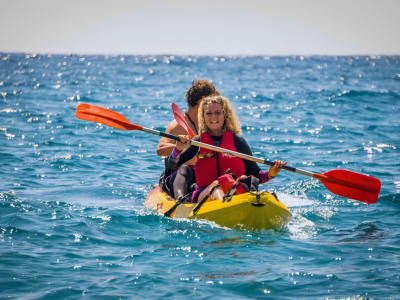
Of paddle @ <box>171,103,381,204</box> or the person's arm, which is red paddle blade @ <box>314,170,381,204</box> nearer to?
paddle @ <box>171,103,381,204</box>

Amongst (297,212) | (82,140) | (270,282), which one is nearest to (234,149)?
(297,212)

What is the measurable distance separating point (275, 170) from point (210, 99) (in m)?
1.05

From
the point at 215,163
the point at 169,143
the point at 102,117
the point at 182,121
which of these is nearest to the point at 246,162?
the point at 215,163

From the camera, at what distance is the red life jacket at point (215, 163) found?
244 inches

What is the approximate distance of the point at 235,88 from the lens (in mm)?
28953

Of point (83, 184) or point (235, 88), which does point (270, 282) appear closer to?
point (83, 184)

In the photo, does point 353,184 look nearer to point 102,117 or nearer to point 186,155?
point 186,155

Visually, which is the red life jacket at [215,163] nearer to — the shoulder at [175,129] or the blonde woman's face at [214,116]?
the blonde woman's face at [214,116]

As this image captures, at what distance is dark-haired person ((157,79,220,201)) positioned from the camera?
6626mm

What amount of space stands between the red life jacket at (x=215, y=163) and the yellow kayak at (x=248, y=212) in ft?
1.26

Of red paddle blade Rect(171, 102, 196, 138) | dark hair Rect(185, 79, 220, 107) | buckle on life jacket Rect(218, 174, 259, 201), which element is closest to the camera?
buckle on life jacket Rect(218, 174, 259, 201)

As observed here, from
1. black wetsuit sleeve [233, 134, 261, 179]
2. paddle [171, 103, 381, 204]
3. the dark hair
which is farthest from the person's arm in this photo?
paddle [171, 103, 381, 204]

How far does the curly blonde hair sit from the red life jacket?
0.29 feet

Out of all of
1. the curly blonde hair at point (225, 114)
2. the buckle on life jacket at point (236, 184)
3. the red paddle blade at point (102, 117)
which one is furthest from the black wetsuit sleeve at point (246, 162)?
the red paddle blade at point (102, 117)
